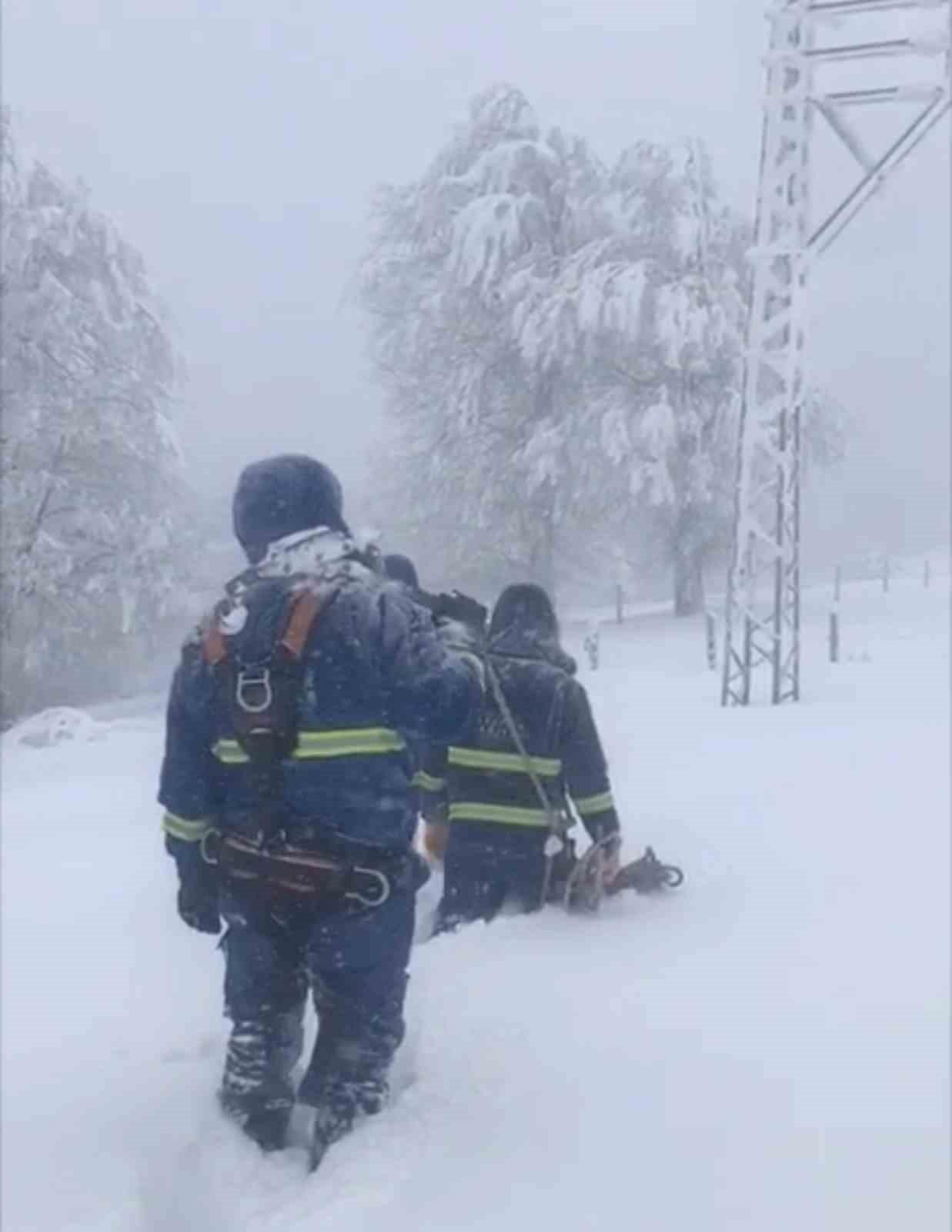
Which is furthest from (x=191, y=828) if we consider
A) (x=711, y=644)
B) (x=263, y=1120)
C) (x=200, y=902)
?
(x=711, y=644)

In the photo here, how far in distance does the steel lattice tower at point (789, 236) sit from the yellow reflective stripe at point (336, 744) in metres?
9.28

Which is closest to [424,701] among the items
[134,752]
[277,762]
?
[277,762]

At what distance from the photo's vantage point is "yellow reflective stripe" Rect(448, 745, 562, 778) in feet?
15.5

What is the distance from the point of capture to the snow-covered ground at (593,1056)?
285cm

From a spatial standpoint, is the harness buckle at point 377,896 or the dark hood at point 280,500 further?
the dark hood at point 280,500

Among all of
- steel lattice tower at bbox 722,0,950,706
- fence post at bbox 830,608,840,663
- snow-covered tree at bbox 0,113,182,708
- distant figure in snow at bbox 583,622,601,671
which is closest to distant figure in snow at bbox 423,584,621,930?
steel lattice tower at bbox 722,0,950,706

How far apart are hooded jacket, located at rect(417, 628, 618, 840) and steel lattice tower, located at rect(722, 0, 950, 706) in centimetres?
750

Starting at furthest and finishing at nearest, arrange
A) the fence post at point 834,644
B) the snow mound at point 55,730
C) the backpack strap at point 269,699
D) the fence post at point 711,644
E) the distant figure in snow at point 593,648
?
the distant figure in snow at point 593,648
the fence post at point 711,644
the fence post at point 834,644
the snow mound at point 55,730
the backpack strap at point 269,699

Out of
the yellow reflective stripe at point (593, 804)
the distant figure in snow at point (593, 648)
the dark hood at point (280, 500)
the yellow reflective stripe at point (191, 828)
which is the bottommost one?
the yellow reflective stripe at point (593, 804)

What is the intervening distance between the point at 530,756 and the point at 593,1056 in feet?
4.32

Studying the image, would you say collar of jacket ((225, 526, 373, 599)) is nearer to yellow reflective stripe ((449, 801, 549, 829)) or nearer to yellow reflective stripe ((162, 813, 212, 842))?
yellow reflective stripe ((162, 813, 212, 842))

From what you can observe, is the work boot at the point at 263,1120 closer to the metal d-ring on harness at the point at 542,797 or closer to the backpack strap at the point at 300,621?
the backpack strap at the point at 300,621

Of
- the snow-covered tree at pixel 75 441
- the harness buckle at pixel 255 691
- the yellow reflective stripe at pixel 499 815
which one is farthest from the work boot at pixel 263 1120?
the snow-covered tree at pixel 75 441

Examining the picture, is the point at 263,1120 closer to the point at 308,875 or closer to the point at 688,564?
the point at 308,875
